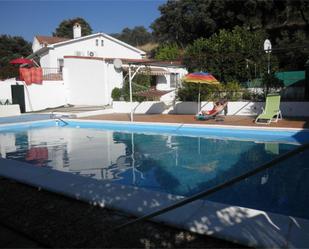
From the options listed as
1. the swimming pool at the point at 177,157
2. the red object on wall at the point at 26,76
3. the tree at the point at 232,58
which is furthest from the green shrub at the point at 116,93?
the swimming pool at the point at 177,157

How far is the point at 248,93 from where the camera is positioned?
1862 cm

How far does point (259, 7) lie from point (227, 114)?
29.6 metres

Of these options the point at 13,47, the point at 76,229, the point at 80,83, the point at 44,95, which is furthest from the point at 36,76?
the point at 13,47

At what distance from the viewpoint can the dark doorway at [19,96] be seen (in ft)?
84.1

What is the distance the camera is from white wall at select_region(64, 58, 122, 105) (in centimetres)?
2822

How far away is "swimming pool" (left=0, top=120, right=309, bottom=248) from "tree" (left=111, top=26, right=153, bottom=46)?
315 feet

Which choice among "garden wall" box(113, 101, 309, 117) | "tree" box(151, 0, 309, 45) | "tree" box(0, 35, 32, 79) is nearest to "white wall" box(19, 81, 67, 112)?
"garden wall" box(113, 101, 309, 117)

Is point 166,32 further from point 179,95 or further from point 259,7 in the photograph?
point 179,95

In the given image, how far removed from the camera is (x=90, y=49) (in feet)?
128

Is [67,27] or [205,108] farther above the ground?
[67,27]

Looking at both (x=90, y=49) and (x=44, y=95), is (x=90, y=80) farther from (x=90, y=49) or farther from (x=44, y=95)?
(x=90, y=49)

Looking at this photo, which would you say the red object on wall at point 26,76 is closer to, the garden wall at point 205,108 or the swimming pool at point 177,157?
the garden wall at point 205,108

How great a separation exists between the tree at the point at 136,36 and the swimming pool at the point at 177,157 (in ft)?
315

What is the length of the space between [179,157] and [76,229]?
21.6ft
